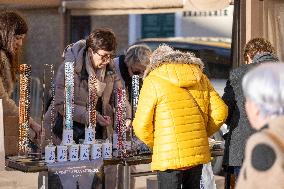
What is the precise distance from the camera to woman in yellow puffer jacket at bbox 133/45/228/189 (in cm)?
554

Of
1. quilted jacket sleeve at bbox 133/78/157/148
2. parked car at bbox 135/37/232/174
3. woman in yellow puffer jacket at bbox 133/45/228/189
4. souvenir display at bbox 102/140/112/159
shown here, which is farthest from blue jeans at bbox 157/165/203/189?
parked car at bbox 135/37/232/174

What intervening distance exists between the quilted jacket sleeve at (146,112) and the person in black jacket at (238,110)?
859 millimetres

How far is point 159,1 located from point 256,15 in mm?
1412

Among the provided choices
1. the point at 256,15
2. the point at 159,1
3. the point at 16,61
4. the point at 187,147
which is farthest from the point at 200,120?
the point at 159,1

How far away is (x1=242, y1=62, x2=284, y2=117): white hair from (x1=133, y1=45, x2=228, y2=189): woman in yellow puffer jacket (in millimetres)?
1943

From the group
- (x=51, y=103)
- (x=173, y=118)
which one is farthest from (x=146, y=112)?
(x=51, y=103)

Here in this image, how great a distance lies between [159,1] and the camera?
900cm

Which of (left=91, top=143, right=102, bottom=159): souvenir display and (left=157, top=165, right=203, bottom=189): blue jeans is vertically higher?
(left=91, top=143, right=102, bottom=159): souvenir display

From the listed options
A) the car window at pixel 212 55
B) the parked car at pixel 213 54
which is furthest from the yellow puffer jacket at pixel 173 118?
the car window at pixel 212 55

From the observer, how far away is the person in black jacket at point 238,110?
243 inches

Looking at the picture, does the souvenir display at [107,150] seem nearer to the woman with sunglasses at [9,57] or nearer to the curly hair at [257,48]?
the woman with sunglasses at [9,57]

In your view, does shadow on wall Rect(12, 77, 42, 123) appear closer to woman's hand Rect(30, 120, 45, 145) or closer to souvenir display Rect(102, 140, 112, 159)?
woman's hand Rect(30, 120, 45, 145)

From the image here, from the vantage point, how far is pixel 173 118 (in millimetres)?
5539

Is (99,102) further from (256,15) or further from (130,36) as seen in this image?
(130,36)
